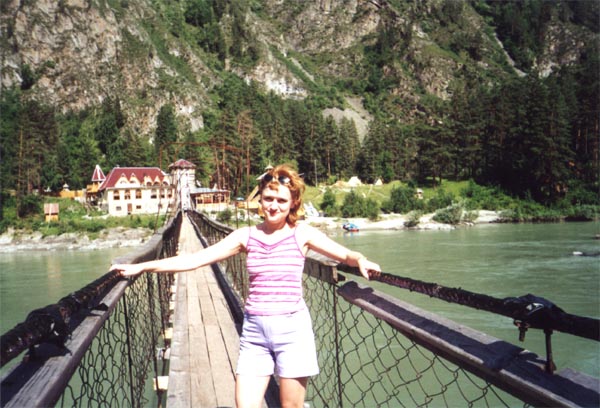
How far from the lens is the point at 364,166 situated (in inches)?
2237

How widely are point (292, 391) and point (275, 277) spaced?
0.48 meters

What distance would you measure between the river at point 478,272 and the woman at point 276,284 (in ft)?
26.7

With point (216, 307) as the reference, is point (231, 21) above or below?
above

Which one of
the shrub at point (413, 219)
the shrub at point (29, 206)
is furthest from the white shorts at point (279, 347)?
the shrub at point (29, 206)

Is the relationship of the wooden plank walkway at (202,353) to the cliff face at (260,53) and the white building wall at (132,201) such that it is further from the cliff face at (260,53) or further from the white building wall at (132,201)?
the cliff face at (260,53)

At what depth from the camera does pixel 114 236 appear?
35.5 meters

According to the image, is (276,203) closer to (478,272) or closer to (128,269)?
(128,269)

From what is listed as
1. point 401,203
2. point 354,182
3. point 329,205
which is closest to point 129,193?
point 329,205

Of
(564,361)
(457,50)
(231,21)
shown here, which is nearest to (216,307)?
(564,361)

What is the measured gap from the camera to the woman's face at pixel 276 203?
193cm

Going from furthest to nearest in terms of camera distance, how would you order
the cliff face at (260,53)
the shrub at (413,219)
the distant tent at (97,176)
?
1. the cliff face at (260,53)
2. the distant tent at (97,176)
3. the shrub at (413,219)

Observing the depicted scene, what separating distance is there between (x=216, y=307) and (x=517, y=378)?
418 cm

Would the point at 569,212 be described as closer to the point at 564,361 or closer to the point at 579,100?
the point at 579,100

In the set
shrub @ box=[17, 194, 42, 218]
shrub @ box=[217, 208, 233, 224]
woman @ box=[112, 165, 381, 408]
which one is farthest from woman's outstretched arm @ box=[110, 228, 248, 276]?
shrub @ box=[17, 194, 42, 218]
